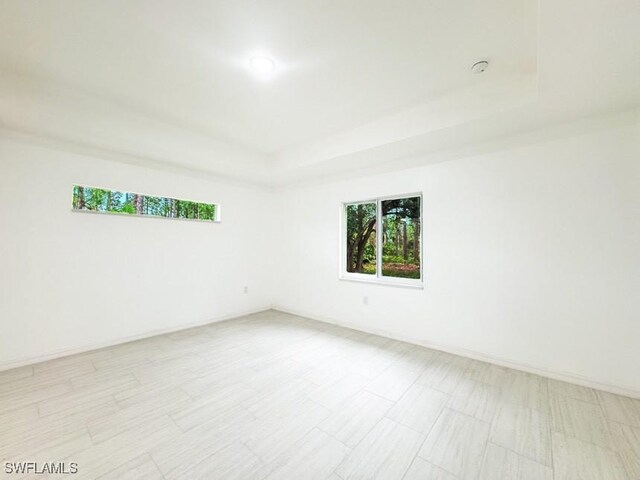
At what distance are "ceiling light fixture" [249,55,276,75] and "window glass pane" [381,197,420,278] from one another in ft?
7.82

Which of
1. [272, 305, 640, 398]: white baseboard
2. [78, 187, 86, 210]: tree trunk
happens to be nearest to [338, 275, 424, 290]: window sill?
[272, 305, 640, 398]: white baseboard

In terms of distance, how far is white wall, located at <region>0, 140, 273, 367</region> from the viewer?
8.98ft

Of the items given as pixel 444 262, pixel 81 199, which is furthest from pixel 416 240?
pixel 81 199

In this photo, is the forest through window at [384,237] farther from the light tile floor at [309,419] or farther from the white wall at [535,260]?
the light tile floor at [309,419]

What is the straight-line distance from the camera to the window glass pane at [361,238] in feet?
13.5

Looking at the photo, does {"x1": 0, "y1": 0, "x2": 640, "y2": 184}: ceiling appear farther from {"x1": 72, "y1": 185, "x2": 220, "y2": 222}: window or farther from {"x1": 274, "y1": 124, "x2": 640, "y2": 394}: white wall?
{"x1": 72, "y1": 185, "x2": 220, "y2": 222}: window

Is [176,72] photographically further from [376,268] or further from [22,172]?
[376,268]

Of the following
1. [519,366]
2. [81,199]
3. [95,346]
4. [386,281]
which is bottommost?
[95,346]

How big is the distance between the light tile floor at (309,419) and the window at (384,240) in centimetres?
119

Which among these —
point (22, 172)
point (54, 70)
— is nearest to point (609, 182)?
point (54, 70)

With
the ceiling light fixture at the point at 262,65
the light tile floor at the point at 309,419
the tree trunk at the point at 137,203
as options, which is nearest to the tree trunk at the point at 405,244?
the light tile floor at the point at 309,419

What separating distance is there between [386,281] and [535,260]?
5.66 feet

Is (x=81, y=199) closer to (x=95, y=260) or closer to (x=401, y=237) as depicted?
(x=95, y=260)

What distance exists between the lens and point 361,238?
4.27 metres
